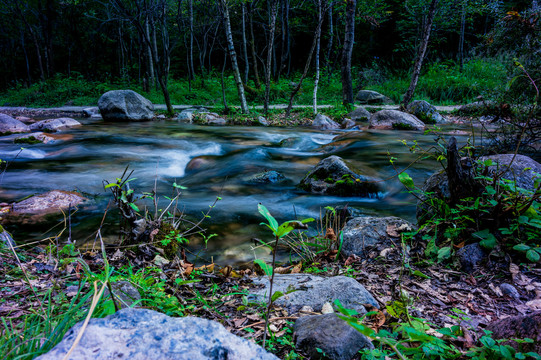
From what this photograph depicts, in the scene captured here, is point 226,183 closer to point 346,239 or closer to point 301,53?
point 346,239

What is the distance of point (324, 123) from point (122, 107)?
9.39 m

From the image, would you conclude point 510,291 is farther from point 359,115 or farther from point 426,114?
point 426,114

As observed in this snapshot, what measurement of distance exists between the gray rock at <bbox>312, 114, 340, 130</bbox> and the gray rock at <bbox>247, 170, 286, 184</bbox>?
7.04 metres

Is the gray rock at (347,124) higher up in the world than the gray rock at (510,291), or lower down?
higher up

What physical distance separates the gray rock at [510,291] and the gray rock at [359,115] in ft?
42.1

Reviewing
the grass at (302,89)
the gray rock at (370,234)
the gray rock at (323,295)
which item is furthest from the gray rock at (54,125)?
the gray rock at (323,295)

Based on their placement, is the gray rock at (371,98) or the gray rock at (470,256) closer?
the gray rock at (470,256)

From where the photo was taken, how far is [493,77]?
1891 centimetres

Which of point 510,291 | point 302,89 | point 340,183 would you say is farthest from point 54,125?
point 302,89

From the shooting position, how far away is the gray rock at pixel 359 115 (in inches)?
566

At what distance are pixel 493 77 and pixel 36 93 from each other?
104 ft

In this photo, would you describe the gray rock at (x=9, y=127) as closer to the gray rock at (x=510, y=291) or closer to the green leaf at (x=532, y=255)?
the gray rock at (x=510, y=291)

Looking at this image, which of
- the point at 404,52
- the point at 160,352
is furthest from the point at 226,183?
the point at 404,52

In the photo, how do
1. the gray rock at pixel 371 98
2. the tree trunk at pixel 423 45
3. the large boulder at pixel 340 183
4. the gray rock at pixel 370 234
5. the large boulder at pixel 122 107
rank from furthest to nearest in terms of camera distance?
the gray rock at pixel 371 98
the large boulder at pixel 122 107
the tree trunk at pixel 423 45
the large boulder at pixel 340 183
the gray rock at pixel 370 234
